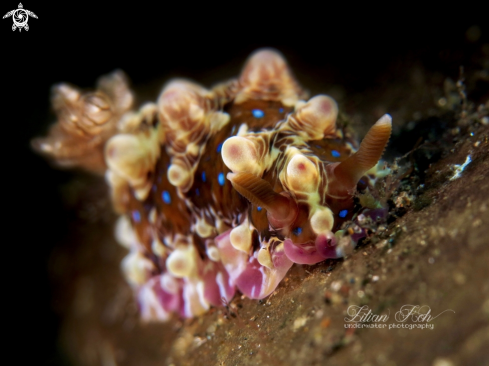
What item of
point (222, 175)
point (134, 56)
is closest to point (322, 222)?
point (222, 175)

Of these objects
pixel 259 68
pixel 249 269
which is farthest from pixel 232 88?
pixel 249 269

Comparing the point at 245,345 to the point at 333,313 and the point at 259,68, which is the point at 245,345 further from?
the point at 259,68

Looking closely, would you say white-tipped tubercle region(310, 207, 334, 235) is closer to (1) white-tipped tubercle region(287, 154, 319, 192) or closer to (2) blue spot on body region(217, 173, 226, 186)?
(1) white-tipped tubercle region(287, 154, 319, 192)

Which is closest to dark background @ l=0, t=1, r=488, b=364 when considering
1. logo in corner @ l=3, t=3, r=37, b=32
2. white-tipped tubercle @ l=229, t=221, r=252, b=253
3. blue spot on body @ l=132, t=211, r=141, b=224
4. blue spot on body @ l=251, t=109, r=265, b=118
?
logo in corner @ l=3, t=3, r=37, b=32

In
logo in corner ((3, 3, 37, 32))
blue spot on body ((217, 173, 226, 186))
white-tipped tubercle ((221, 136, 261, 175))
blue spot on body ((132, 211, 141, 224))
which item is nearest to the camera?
white-tipped tubercle ((221, 136, 261, 175))

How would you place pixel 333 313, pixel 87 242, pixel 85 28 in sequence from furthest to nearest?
1. pixel 87 242
2. pixel 85 28
3. pixel 333 313

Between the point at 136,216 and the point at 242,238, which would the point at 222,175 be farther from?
the point at 136,216
